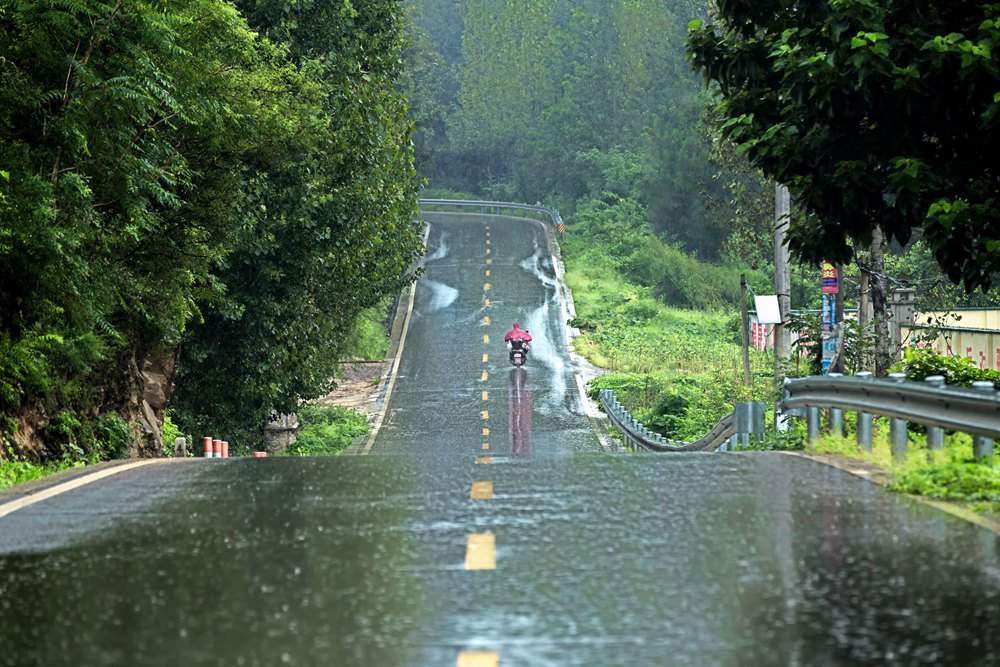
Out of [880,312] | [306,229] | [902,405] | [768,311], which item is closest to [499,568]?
[902,405]

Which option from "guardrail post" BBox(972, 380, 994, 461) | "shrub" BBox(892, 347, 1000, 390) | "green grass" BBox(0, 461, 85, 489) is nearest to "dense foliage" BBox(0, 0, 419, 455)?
"green grass" BBox(0, 461, 85, 489)

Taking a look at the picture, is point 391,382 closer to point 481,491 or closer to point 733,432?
point 733,432

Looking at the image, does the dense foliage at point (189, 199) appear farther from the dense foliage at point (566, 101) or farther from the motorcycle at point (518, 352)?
the dense foliage at point (566, 101)

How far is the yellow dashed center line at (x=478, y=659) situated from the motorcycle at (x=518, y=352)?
147ft

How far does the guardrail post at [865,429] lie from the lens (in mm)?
14758

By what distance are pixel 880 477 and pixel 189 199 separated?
13.9 metres

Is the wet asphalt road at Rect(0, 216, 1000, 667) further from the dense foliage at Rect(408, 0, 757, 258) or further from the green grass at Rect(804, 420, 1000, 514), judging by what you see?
the dense foliage at Rect(408, 0, 757, 258)

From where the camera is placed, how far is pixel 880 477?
41.3 feet

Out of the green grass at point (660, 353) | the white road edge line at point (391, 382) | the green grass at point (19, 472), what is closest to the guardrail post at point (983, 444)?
the green grass at point (19, 472)

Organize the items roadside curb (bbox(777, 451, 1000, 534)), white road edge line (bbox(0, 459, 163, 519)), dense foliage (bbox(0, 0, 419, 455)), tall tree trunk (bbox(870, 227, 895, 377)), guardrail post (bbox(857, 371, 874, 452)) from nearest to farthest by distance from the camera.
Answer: roadside curb (bbox(777, 451, 1000, 534))
white road edge line (bbox(0, 459, 163, 519))
guardrail post (bbox(857, 371, 874, 452))
dense foliage (bbox(0, 0, 419, 455))
tall tree trunk (bbox(870, 227, 895, 377))

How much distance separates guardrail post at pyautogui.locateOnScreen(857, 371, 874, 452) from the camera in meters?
14.8

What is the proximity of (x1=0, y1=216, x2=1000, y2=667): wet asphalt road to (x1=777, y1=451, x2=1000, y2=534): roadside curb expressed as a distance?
0.16 m

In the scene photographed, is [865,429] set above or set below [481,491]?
above

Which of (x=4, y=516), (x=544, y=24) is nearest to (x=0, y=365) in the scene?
(x=4, y=516)
